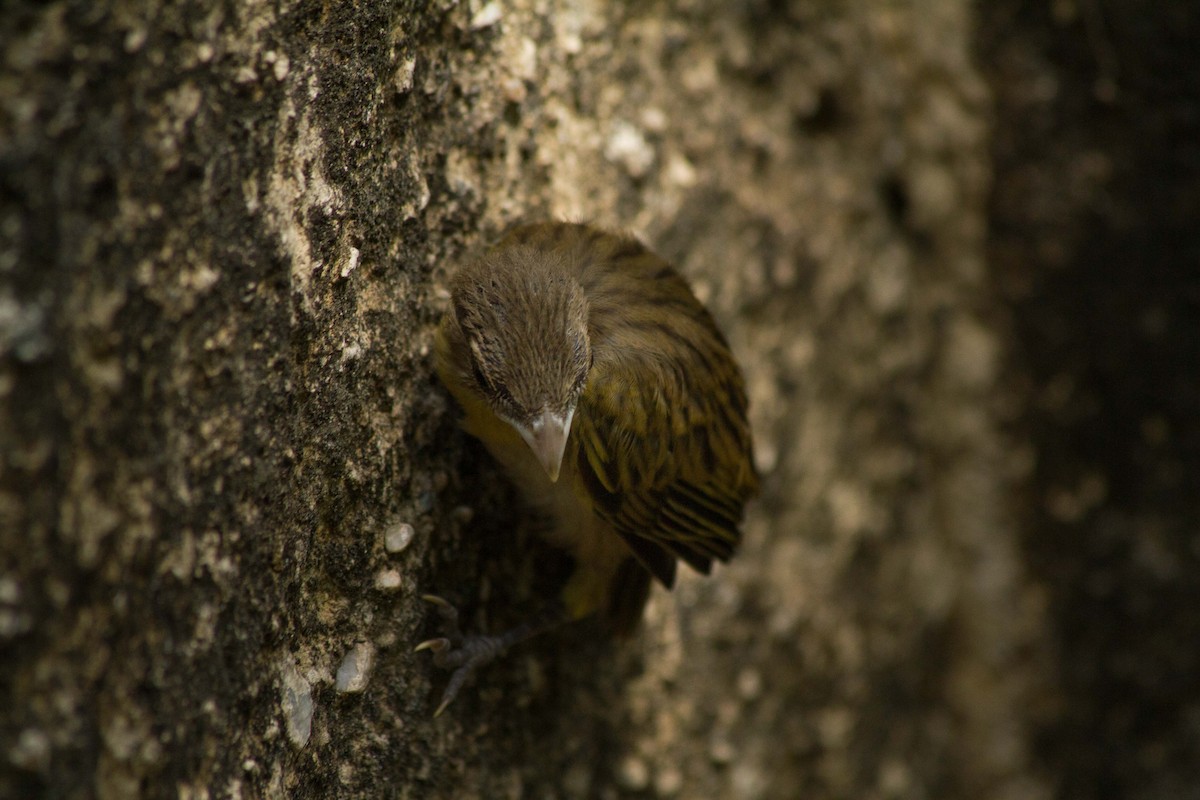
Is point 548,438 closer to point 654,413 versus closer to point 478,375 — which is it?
point 478,375

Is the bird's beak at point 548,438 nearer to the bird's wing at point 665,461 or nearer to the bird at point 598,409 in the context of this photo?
the bird at point 598,409

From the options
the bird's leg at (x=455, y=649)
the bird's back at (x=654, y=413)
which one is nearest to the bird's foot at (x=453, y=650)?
the bird's leg at (x=455, y=649)

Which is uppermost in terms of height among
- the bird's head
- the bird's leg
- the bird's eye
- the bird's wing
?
the bird's head

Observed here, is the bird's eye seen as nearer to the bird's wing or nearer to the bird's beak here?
the bird's beak

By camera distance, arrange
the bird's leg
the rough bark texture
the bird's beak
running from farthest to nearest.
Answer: the bird's leg < the bird's beak < the rough bark texture

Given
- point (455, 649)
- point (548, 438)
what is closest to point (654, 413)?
point (548, 438)

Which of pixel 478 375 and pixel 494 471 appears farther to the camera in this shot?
pixel 494 471

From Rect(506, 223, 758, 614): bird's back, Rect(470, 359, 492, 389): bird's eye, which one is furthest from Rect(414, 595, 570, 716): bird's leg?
Rect(470, 359, 492, 389): bird's eye
